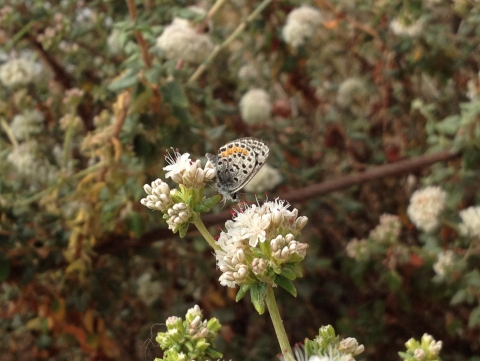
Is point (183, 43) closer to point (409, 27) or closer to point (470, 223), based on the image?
point (409, 27)

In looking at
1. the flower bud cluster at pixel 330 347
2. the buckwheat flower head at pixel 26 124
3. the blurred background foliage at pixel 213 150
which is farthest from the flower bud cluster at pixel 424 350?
the buckwheat flower head at pixel 26 124

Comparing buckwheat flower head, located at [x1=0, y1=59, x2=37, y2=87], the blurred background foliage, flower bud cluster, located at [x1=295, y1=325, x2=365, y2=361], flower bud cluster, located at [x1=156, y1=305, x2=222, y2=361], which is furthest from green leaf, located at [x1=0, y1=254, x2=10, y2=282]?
flower bud cluster, located at [x1=295, y1=325, x2=365, y2=361]

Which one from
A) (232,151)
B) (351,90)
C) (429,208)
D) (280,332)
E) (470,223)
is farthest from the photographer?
(351,90)

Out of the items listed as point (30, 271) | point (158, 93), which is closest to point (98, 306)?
point (30, 271)

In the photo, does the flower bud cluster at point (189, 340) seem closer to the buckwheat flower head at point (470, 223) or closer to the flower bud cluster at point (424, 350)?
the flower bud cluster at point (424, 350)

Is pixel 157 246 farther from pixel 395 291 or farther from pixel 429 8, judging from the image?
pixel 429 8

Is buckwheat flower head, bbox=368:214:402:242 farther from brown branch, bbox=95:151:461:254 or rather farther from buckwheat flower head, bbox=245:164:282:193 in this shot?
buckwheat flower head, bbox=245:164:282:193

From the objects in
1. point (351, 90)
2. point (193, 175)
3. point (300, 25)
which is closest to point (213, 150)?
point (300, 25)
